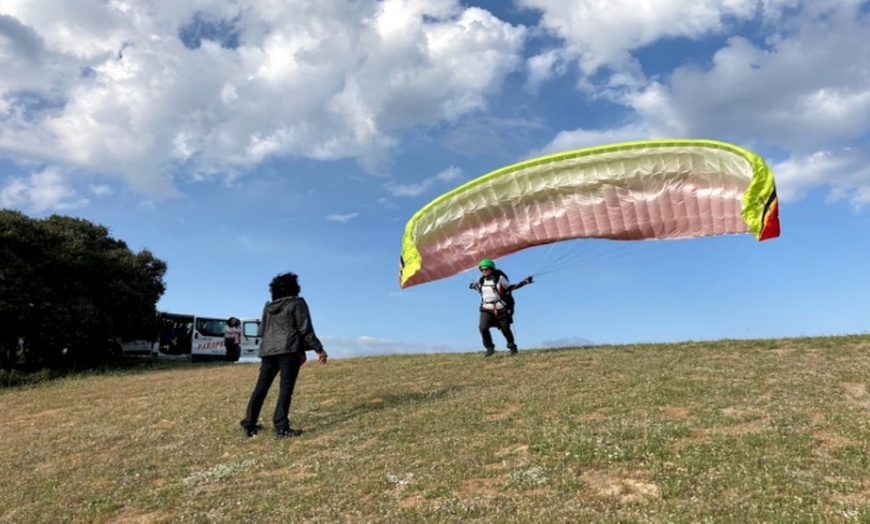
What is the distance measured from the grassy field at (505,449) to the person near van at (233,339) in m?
23.9

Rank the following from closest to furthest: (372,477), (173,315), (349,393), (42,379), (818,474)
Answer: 1. (818,474)
2. (372,477)
3. (349,393)
4. (42,379)
5. (173,315)

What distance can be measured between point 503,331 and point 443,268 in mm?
2444

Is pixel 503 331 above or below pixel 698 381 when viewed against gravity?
above

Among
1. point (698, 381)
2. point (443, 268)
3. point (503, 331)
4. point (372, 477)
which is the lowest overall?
point (372, 477)

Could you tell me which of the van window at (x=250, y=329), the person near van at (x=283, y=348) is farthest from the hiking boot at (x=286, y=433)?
the van window at (x=250, y=329)

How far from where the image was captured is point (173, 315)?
1555 inches

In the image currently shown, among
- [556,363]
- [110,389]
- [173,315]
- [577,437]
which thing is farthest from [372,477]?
[173,315]

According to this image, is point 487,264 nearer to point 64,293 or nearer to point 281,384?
point 281,384

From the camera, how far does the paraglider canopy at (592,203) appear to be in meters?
14.9

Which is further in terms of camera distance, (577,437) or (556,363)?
(556,363)

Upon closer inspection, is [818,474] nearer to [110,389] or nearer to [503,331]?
[503,331]

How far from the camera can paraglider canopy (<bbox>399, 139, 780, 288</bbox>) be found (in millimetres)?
14930

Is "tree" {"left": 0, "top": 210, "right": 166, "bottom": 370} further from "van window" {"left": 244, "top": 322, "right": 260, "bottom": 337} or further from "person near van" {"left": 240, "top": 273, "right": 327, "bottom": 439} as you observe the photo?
"person near van" {"left": 240, "top": 273, "right": 327, "bottom": 439}

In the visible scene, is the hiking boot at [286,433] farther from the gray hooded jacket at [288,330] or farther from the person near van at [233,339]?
the person near van at [233,339]
